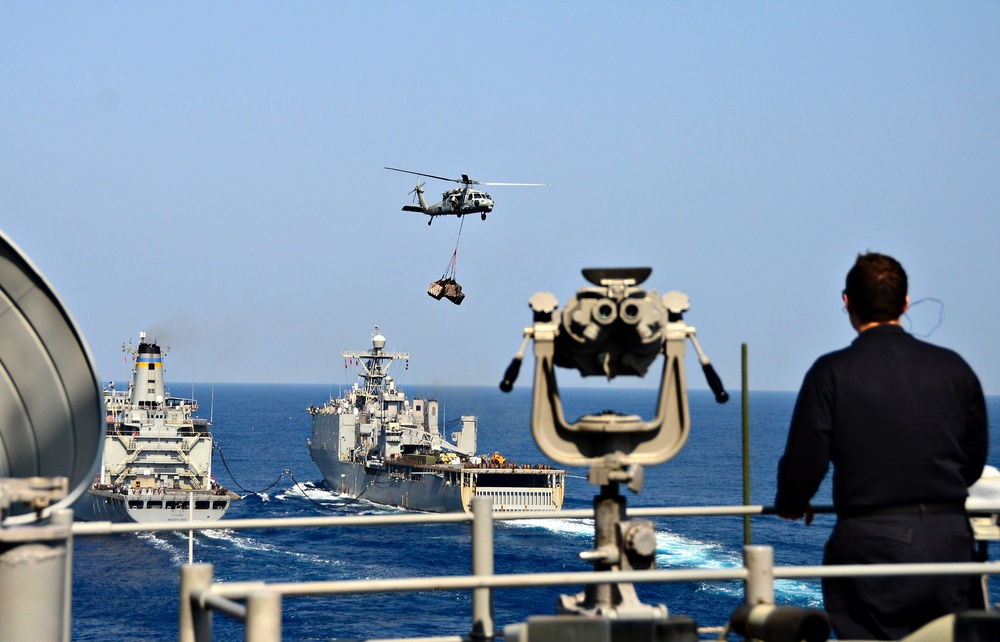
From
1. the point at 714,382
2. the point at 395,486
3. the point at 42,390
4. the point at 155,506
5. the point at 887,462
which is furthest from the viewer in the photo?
the point at 395,486

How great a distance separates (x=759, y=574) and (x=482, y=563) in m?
1.47

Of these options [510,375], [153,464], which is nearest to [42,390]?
[510,375]

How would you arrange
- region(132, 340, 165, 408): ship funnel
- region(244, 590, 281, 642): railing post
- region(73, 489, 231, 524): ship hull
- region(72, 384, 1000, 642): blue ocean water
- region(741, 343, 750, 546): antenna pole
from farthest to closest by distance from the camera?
region(132, 340, 165, 408): ship funnel
region(73, 489, 231, 524): ship hull
region(72, 384, 1000, 642): blue ocean water
region(741, 343, 750, 546): antenna pole
region(244, 590, 281, 642): railing post

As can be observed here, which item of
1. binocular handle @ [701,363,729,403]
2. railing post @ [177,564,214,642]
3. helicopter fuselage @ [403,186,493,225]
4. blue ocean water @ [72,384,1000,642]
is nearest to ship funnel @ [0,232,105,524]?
railing post @ [177,564,214,642]

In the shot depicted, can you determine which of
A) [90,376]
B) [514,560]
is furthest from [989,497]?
[514,560]

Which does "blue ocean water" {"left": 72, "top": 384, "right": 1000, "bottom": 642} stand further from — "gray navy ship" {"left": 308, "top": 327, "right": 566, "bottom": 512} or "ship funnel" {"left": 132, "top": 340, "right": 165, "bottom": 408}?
"ship funnel" {"left": 132, "top": 340, "right": 165, "bottom": 408}

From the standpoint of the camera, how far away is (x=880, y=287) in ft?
16.1

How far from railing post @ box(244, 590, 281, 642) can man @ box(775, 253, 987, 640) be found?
2127mm

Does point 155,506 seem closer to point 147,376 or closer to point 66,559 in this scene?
point 147,376

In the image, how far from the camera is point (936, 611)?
450cm

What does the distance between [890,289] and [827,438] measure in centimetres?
68

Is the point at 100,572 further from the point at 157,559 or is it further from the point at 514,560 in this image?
the point at 514,560

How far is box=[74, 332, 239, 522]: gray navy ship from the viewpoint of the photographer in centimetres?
7656

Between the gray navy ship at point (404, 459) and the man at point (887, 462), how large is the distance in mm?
75819
